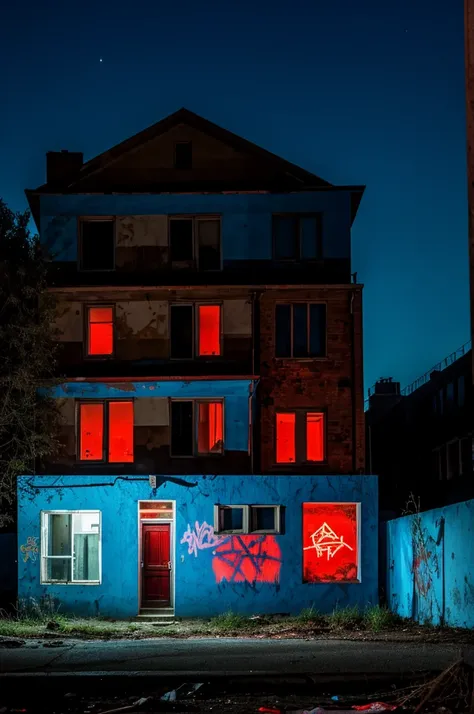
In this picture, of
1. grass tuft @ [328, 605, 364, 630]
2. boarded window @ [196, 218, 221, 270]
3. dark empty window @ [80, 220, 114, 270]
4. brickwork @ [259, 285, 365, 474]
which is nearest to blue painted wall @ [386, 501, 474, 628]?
grass tuft @ [328, 605, 364, 630]

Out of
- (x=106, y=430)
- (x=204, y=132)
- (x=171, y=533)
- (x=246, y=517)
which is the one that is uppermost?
(x=204, y=132)

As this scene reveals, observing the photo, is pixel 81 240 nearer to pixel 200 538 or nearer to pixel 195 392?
pixel 195 392

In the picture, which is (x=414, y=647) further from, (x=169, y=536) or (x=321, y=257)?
(x=321, y=257)

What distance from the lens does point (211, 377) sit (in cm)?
2644

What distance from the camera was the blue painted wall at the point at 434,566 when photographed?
18.2m

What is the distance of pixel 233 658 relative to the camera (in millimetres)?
15148

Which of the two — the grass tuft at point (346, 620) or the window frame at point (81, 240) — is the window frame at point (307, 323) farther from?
the grass tuft at point (346, 620)

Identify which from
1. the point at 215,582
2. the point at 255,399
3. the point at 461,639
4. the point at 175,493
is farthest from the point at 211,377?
the point at 461,639

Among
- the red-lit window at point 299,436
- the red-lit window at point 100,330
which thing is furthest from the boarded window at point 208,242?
the red-lit window at point 299,436

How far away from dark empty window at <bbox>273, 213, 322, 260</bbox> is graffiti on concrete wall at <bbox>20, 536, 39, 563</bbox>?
10175 millimetres

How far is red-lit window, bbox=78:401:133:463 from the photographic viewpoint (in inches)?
1059

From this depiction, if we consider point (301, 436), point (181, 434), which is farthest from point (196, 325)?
point (301, 436)

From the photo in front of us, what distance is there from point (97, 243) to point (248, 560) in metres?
9.93

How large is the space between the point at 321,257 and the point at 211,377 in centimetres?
469
